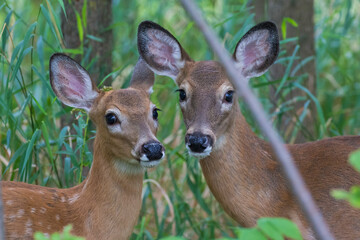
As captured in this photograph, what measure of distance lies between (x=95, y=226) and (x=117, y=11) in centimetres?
464

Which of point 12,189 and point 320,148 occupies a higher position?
point 320,148

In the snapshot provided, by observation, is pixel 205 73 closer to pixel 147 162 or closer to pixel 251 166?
pixel 251 166

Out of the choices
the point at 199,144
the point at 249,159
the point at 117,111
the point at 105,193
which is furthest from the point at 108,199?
the point at 249,159

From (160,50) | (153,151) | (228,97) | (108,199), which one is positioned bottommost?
(108,199)

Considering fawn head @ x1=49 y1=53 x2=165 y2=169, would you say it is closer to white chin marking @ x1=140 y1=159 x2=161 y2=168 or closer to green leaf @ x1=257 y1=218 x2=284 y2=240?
white chin marking @ x1=140 y1=159 x2=161 y2=168

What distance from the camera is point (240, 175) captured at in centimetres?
443

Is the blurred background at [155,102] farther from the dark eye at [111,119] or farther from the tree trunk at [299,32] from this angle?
the dark eye at [111,119]

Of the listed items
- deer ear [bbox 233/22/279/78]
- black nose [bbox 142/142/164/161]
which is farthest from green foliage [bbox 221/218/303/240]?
deer ear [bbox 233/22/279/78]

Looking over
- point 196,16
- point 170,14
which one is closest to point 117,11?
point 170,14

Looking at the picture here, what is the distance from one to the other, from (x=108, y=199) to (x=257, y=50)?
5.01ft

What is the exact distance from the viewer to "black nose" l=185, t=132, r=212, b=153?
161 inches

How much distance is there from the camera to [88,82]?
4.64 metres

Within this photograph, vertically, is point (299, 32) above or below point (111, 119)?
above

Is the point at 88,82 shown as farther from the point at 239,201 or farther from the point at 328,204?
the point at 328,204
